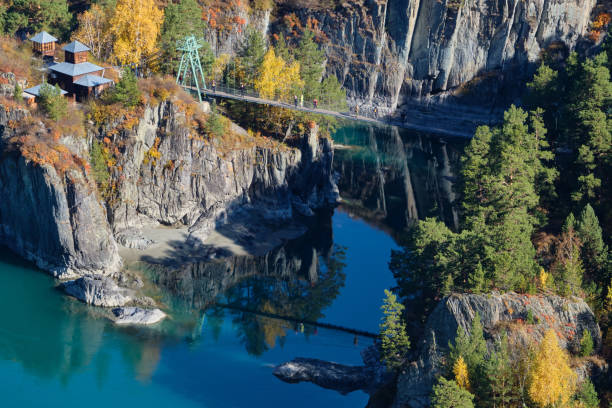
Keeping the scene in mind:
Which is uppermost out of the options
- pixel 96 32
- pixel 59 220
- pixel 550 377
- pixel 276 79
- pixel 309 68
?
pixel 96 32

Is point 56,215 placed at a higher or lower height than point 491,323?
lower

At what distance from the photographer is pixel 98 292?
2264 inches

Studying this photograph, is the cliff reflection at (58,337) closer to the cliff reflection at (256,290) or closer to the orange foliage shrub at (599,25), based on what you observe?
A: the cliff reflection at (256,290)

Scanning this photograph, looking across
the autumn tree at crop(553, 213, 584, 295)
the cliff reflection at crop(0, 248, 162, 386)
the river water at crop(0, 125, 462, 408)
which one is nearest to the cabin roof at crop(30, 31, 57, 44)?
the river water at crop(0, 125, 462, 408)

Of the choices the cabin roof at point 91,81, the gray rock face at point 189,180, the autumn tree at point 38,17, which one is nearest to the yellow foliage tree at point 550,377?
the gray rock face at point 189,180

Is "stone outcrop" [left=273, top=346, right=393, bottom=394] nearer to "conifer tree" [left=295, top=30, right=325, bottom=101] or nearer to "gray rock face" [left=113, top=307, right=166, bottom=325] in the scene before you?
"gray rock face" [left=113, top=307, right=166, bottom=325]

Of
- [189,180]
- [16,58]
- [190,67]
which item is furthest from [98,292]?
[190,67]

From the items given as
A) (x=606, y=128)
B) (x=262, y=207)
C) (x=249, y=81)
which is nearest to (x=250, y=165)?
(x=262, y=207)

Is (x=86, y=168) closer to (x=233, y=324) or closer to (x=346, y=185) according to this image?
(x=233, y=324)

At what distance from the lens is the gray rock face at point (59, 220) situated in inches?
2383

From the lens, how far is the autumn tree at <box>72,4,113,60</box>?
2923 inches

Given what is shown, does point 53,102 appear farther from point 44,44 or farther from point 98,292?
point 98,292

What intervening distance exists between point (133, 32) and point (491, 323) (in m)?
46.5

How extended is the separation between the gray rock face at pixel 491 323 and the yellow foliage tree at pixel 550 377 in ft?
9.94
